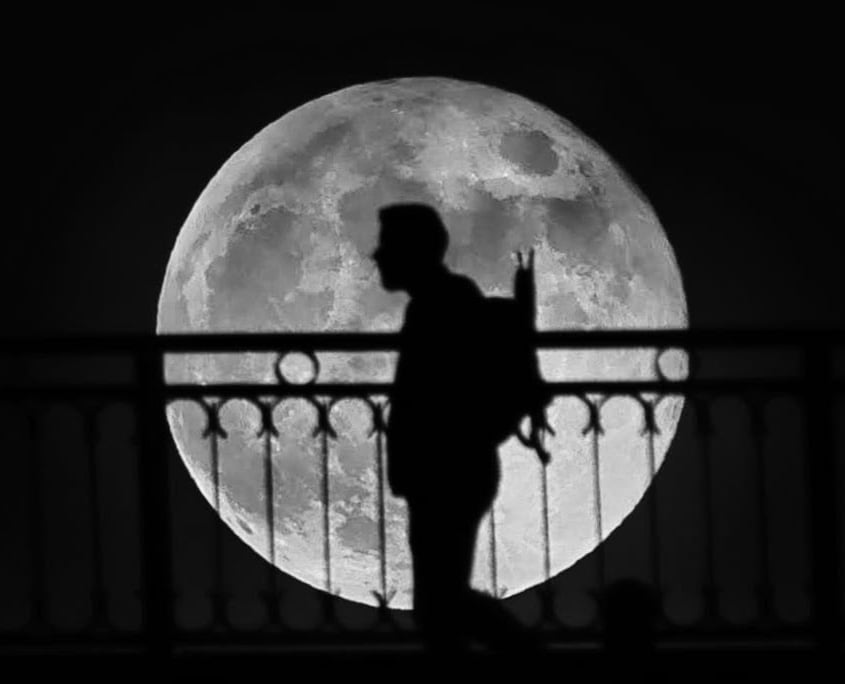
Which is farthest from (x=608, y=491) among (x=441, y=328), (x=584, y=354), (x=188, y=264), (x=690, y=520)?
(x=441, y=328)

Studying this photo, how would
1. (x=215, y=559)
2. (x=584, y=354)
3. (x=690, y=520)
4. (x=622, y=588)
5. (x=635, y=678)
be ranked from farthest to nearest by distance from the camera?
(x=690, y=520), (x=584, y=354), (x=215, y=559), (x=635, y=678), (x=622, y=588)

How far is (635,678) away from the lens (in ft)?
20.6

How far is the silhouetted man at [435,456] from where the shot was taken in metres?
6.25

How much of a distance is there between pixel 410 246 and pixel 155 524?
169 centimetres

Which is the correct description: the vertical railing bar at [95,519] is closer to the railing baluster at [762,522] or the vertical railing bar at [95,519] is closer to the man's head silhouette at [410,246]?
the man's head silhouette at [410,246]

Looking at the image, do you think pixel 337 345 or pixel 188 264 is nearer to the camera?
pixel 337 345

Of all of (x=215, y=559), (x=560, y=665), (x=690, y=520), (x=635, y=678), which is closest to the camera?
(x=635, y=678)

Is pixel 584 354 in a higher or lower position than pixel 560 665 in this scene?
higher

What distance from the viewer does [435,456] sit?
6418 millimetres

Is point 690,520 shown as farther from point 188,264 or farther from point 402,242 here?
point 402,242

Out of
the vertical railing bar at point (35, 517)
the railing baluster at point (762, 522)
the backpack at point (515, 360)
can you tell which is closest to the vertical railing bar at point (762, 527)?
the railing baluster at point (762, 522)

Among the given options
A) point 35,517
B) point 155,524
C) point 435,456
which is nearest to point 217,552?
point 155,524

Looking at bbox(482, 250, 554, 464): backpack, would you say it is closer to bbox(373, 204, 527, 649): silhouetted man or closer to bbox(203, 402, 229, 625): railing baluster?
bbox(373, 204, 527, 649): silhouetted man

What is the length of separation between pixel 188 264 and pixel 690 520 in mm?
8084
